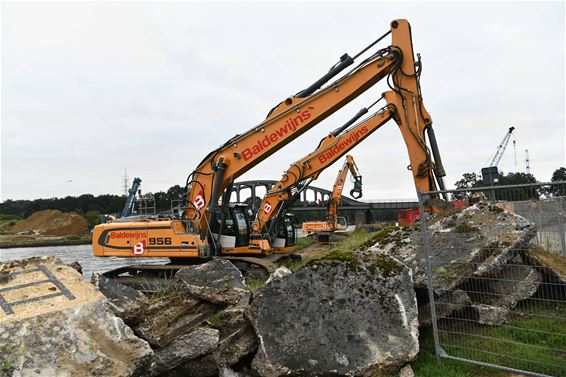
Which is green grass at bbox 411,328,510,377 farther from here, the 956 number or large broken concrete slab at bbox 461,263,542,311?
the 956 number

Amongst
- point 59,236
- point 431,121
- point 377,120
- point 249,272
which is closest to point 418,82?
A: point 431,121

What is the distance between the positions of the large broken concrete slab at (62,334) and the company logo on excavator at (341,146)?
37.3 feet

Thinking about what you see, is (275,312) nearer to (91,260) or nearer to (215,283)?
(215,283)

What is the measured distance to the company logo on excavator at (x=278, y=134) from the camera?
10719 millimetres

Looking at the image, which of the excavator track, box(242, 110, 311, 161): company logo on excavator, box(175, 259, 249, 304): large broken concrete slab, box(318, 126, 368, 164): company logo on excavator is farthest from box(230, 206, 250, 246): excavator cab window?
box(175, 259, 249, 304): large broken concrete slab

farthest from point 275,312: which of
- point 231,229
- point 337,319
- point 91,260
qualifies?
point 91,260

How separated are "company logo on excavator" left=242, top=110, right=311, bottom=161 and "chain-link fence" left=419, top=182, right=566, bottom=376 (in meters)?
5.61

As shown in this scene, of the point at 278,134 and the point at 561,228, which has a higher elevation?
the point at 278,134

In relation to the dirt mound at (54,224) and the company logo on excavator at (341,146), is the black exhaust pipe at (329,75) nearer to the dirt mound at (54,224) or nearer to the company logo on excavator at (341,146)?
the company logo on excavator at (341,146)

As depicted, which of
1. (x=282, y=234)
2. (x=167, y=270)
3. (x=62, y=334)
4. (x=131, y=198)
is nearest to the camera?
(x=62, y=334)

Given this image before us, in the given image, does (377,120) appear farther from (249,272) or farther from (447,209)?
(447,209)

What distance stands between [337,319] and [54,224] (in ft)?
249

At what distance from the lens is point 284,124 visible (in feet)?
35.5

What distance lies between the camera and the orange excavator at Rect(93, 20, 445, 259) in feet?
32.3
